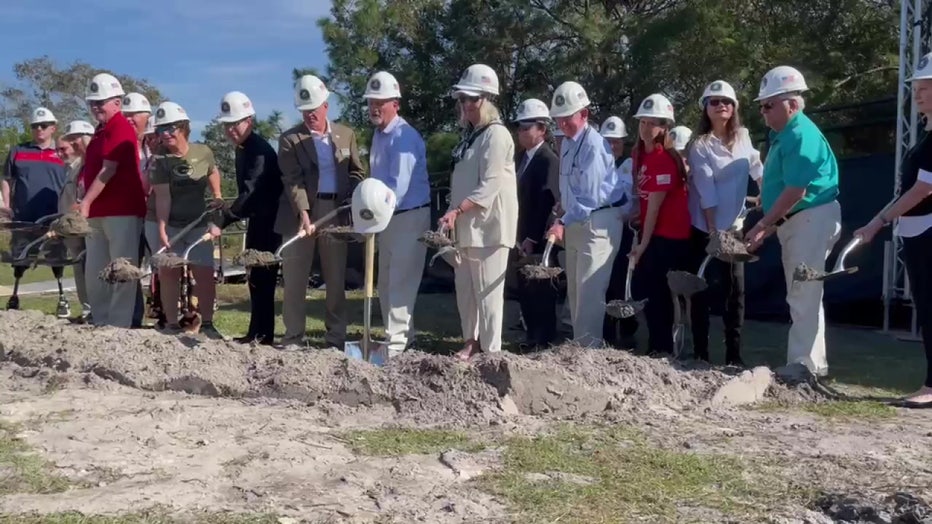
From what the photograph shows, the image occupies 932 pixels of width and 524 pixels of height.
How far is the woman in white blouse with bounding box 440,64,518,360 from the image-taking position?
5.84 meters

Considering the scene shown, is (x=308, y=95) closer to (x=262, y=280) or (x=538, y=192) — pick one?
(x=262, y=280)

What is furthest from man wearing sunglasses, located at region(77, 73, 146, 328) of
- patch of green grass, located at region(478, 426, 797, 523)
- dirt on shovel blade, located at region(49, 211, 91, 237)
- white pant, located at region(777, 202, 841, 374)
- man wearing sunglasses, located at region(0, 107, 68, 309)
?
white pant, located at region(777, 202, 841, 374)

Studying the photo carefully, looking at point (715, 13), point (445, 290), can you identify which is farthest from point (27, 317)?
point (715, 13)

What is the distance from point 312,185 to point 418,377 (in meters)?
2.09

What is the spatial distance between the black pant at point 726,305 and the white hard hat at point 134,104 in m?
4.39

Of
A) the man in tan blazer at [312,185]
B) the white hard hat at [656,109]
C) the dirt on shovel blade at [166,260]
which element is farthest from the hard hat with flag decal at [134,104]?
the white hard hat at [656,109]

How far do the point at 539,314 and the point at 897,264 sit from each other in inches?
128

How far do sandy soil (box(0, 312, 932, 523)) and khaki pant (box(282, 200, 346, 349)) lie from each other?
1.11 m

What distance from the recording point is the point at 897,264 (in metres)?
8.30

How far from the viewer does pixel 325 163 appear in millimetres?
6629

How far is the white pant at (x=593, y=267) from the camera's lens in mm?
6086

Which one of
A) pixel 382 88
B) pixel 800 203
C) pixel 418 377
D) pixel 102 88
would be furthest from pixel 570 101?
pixel 102 88

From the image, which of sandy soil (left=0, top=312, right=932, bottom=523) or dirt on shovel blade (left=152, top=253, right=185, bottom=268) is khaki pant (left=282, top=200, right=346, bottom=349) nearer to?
dirt on shovel blade (left=152, top=253, right=185, bottom=268)

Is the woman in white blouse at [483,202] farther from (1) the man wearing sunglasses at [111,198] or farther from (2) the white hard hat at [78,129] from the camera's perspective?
(2) the white hard hat at [78,129]
